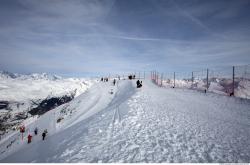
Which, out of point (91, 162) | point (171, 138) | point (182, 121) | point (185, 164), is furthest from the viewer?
point (182, 121)

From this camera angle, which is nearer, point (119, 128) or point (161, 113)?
point (119, 128)

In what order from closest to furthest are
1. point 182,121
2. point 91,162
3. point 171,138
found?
point 91,162 < point 171,138 < point 182,121

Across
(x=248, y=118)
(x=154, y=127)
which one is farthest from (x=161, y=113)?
(x=248, y=118)

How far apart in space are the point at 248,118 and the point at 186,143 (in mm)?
9850

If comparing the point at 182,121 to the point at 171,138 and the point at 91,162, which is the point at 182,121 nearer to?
the point at 171,138

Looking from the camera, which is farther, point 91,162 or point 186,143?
point 186,143

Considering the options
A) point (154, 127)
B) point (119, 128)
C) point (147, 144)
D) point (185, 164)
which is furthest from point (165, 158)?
point (119, 128)

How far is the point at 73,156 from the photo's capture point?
1043 centimetres

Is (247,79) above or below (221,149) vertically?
above

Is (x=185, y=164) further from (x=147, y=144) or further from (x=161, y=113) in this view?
(x=161, y=113)

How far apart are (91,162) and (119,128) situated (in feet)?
15.4

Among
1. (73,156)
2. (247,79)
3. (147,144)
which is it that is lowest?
(73,156)

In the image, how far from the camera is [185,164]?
27.8 ft

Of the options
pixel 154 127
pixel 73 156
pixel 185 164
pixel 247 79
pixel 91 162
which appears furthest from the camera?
pixel 247 79
